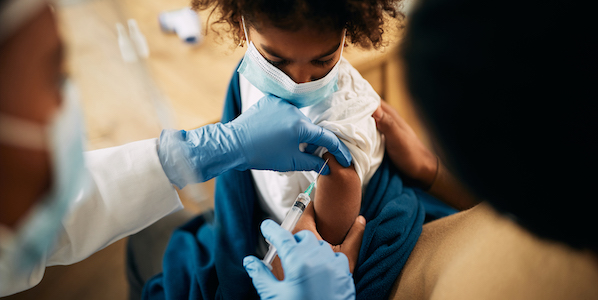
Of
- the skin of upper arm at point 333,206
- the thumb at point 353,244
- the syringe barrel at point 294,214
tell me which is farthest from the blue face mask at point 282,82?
the thumb at point 353,244

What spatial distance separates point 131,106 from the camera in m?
0.85

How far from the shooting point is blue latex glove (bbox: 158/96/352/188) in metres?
0.87

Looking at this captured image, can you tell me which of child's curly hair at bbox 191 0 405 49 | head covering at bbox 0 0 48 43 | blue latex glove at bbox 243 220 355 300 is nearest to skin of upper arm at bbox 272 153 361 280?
blue latex glove at bbox 243 220 355 300

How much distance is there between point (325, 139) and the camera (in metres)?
0.85

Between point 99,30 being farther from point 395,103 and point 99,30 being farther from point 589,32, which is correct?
point 395,103

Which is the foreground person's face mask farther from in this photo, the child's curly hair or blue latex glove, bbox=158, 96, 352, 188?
the child's curly hair

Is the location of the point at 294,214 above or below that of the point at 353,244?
above

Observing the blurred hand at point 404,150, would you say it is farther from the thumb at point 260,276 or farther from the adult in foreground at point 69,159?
the thumb at point 260,276

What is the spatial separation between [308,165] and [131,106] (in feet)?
1.65

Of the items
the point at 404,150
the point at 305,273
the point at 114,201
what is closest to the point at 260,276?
the point at 305,273

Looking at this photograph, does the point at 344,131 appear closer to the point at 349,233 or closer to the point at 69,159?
the point at 349,233

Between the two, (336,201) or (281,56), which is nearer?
(281,56)

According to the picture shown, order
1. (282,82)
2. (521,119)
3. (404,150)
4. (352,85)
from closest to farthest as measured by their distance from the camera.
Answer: (521,119), (282,82), (352,85), (404,150)

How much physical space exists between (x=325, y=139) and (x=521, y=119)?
1.62ft
